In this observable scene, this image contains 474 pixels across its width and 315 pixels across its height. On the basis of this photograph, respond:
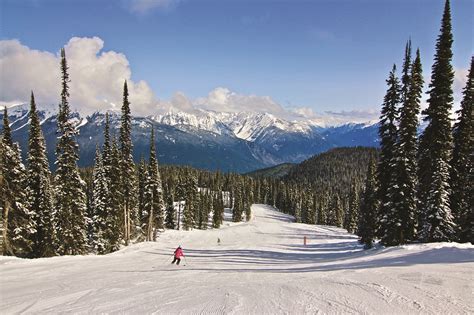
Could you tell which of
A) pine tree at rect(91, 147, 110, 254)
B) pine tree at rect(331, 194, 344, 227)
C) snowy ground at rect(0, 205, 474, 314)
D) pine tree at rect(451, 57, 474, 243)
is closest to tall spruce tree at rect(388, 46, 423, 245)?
pine tree at rect(451, 57, 474, 243)

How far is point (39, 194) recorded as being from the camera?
37.6m

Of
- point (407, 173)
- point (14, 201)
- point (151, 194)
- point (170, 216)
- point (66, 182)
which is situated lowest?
point (170, 216)

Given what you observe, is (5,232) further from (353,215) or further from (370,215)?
(353,215)

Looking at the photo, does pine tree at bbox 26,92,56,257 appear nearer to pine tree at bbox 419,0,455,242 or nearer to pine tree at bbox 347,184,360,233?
pine tree at bbox 419,0,455,242

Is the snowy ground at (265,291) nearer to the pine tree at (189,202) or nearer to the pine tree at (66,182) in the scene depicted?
the pine tree at (66,182)

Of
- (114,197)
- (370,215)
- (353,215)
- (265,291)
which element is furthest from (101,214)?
(353,215)

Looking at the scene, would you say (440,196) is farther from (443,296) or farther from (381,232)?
(443,296)

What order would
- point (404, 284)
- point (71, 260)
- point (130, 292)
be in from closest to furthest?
point (404, 284)
point (130, 292)
point (71, 260)

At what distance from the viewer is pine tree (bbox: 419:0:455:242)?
28.9 m

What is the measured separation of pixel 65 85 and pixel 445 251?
35902mm

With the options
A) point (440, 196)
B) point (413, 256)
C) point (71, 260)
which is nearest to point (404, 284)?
point (413, 256)

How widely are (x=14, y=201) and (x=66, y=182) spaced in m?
5.02

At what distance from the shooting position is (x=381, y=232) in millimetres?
33531

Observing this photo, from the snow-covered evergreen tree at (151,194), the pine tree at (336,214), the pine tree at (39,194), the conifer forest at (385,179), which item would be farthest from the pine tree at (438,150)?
the pine tree at (336,214)
